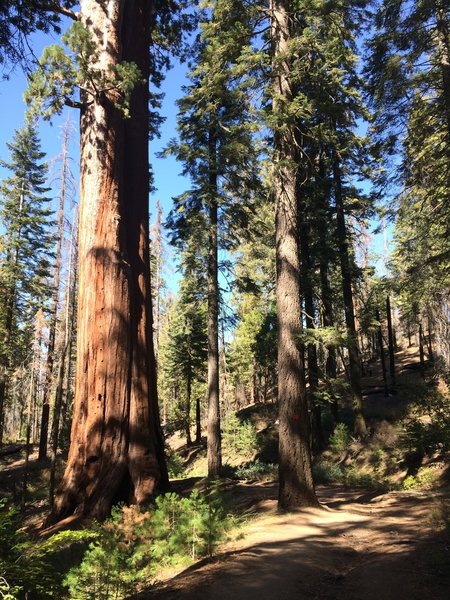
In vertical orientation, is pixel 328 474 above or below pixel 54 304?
below

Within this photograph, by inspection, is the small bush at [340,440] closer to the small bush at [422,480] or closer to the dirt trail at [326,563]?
the small bush at [422,480]

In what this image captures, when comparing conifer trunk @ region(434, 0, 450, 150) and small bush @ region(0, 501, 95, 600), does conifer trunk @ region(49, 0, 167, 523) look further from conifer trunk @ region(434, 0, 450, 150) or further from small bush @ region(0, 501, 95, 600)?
conifer trunk @ region(434, 0, 450, 150)

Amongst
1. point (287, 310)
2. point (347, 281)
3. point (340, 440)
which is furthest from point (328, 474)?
point (287, 310)

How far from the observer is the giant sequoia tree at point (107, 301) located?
7902 mm

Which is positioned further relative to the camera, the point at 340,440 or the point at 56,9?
the point at 340,440

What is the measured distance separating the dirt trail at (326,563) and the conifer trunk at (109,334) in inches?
105

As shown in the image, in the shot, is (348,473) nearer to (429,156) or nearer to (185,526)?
→ (429,156)

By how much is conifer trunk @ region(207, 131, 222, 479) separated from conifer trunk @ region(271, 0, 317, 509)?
7259mm

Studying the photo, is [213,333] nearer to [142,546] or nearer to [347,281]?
[347,281]

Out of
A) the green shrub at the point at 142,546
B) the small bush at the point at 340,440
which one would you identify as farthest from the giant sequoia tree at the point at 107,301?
the small bush at the point at 340,440

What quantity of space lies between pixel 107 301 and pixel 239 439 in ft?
60.8

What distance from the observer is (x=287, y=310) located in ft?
28.5

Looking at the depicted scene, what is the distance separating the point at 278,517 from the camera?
24.0 feet

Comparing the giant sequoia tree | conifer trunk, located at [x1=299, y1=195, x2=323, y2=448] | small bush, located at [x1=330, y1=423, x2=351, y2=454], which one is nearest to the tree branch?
the giant sequoia tree
